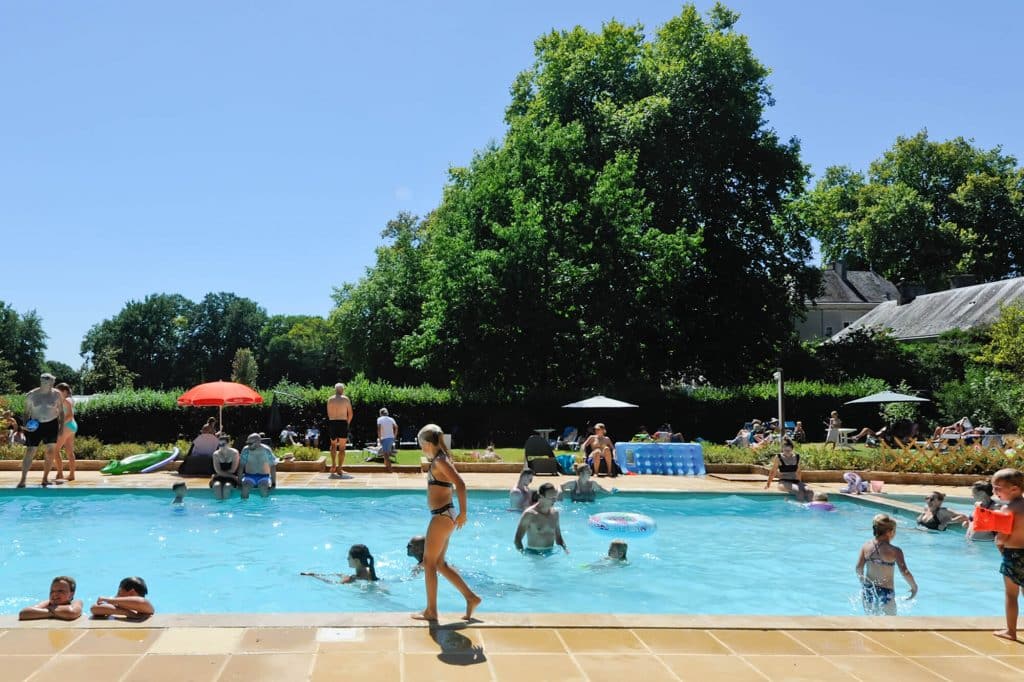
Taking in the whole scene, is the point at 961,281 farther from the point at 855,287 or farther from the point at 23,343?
the point at 23,343

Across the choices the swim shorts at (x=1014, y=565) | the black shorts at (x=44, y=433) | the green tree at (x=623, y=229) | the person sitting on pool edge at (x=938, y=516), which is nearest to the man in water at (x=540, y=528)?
the swim shorts at (x=1014, y=565)

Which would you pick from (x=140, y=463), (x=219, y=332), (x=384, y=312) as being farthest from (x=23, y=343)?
(x=140, y=463)

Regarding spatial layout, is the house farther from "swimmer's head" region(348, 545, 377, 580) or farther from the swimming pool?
"swimmer's head" region(348, 545, 377, 580)

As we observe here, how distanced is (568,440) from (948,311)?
1268 inches

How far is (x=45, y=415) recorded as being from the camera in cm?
1534

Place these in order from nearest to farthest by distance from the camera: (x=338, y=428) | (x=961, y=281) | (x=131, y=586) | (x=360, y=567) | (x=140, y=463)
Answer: (x=131, y=586) → (x=360, y=567) → (x=338, y=428) → (x=140, y=463) → (x=961, y=281)

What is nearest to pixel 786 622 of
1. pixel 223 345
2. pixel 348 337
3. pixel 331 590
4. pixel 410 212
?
pixel 331 590

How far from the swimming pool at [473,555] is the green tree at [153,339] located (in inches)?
3254

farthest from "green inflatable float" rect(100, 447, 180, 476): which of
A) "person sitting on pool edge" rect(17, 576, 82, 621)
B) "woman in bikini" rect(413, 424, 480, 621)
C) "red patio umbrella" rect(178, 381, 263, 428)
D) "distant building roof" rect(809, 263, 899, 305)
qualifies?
"distant building roof" rect(809, 263, 899, 305)

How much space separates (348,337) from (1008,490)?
4865cm

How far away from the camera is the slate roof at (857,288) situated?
65.2m

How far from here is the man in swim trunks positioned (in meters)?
15.9

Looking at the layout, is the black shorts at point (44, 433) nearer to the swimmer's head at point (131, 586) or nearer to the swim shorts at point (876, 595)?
the swimmer's head at point (131, 586)

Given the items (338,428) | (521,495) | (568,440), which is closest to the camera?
(521,495)
